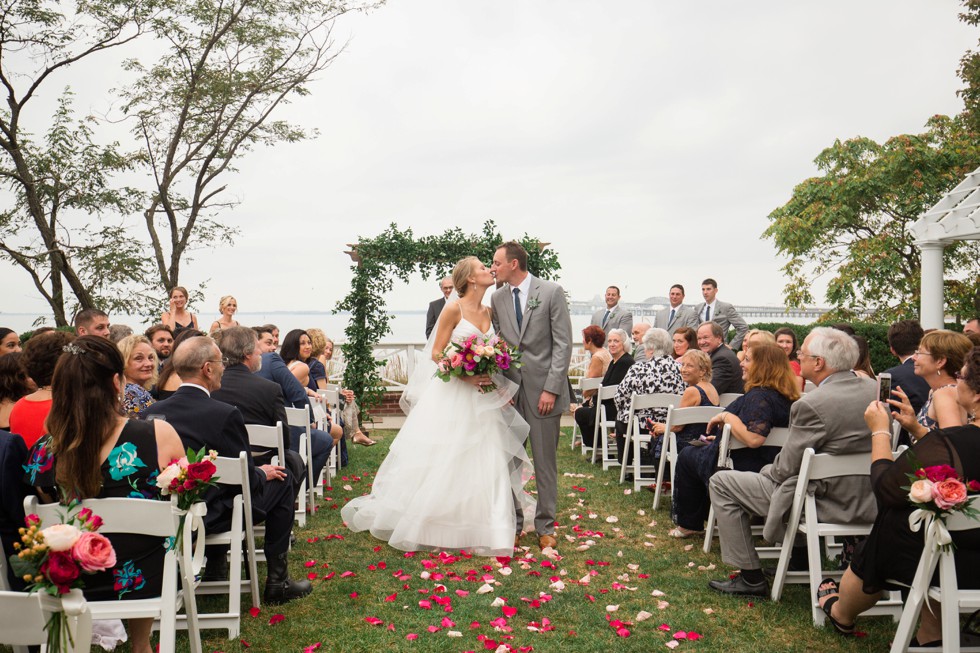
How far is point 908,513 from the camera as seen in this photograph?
3.29 m

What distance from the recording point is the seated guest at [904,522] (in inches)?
122

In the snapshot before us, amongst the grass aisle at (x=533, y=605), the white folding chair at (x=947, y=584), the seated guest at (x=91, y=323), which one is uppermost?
the seated guest at (x=91, y=323)

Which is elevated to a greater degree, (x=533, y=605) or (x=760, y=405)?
(x=760, y=405)

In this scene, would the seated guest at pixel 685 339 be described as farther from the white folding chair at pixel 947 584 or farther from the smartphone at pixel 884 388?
the white folding chair at pixel 947 584

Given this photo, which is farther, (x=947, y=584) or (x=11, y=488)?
(x=11, y=488)

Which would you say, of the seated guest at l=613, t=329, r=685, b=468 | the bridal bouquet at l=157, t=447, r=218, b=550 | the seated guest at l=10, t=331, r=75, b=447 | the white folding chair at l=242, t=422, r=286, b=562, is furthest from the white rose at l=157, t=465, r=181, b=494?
the seated guest at l=613, t=329, r=685, b=468

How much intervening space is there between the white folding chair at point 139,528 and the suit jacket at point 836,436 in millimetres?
3221

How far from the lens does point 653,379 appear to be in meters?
7.71

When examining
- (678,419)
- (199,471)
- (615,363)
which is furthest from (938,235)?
(199,471)

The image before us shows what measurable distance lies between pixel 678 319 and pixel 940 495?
360 inches

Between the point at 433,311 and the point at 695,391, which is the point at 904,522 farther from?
the point at 433,311

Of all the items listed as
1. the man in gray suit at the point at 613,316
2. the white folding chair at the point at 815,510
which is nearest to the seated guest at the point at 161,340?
the white folding chair at the point at 815,510

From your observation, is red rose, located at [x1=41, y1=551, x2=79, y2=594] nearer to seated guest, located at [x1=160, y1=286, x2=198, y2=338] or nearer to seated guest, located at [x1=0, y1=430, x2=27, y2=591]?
seated guest, located at [x1=0, y1=430, x2=27, y2=591]

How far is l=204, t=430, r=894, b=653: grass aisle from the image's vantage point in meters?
3.92
